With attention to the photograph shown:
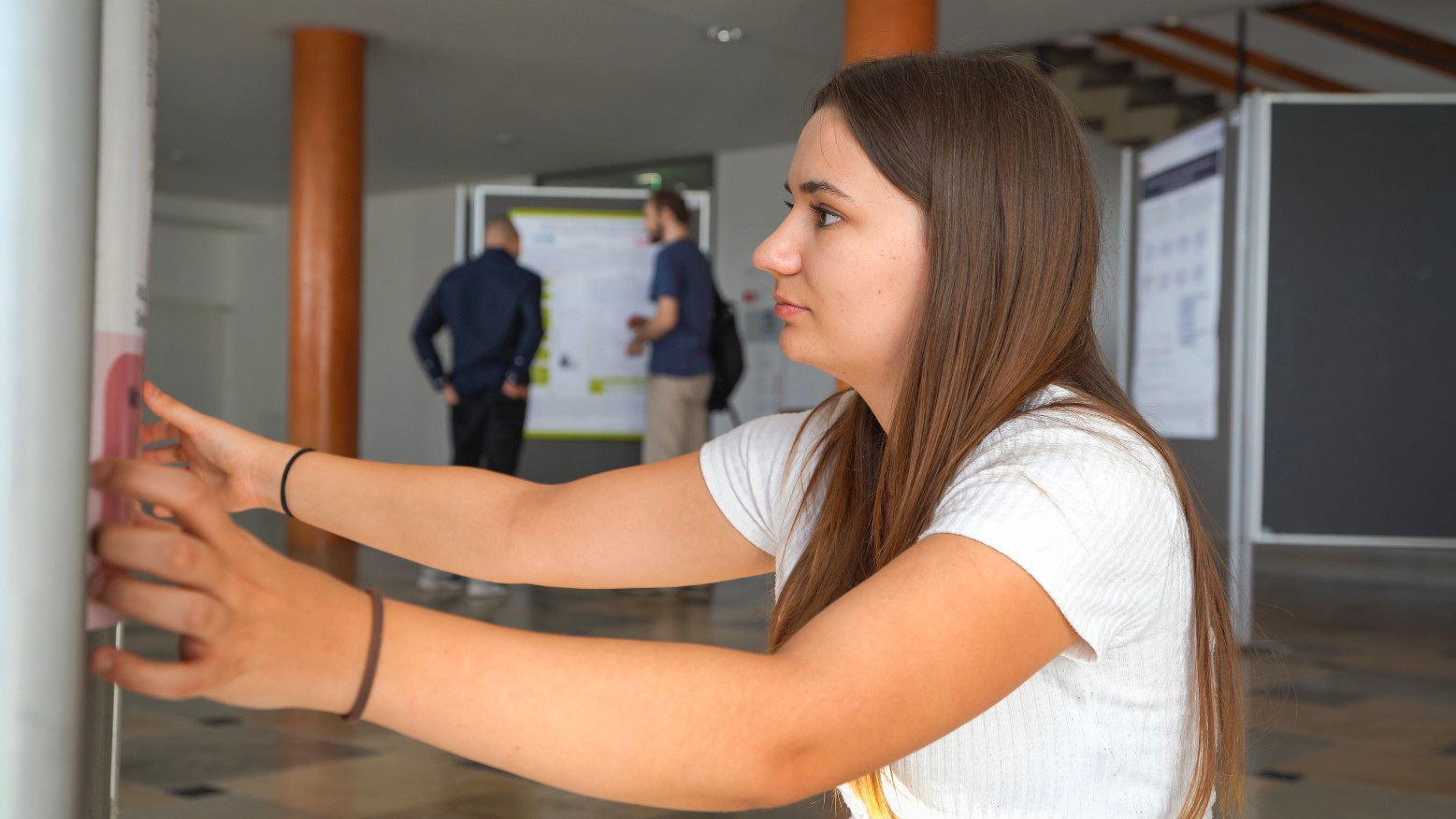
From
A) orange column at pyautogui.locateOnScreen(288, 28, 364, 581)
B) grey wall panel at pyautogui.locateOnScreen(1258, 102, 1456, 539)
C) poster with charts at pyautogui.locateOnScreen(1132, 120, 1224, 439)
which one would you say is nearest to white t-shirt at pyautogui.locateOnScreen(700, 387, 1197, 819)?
poster with charts at pyautogui.locateOnScreen(1132, 120, 1224, 439)

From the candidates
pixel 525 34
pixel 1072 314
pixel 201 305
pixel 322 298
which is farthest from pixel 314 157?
pixel 201 305

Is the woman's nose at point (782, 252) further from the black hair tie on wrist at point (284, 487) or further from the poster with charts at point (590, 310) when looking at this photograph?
the poster with charts at point (590, 310)

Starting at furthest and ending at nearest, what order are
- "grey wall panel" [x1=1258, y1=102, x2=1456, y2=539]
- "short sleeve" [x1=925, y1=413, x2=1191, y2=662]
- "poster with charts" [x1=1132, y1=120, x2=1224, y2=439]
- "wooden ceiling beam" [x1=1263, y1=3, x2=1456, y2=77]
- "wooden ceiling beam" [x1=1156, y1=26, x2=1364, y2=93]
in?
"wooden ceiling beam" [x1=1156, y1=26, x2=1364, y2=93]
"wooden ceiling beam" [x1=1263, y1=3, x2=1456, y2=77]
"poster with charts" [x1=1132, y1=120, x2=1224, y2=439]
"grey wall panel" [x1=1258, y1=102, x2=1456, y2=539]
"short sleeve" [x1=925, y1=413, x2=1191, y2=662]

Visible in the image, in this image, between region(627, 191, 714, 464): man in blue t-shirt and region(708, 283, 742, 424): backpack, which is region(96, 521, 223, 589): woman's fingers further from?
region(708, 283, 742, 424): backpack

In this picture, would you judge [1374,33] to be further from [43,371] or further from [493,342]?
[43,371]

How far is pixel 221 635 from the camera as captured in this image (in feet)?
1.78

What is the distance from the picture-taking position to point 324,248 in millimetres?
7824

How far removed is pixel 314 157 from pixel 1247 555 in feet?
18.7

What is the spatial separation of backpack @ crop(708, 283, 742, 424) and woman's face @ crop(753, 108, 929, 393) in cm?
504

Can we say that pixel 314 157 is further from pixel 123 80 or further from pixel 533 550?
pixel 123 80

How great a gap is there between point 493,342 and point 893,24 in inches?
93.5

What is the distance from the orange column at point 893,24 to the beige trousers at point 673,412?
1713 mm

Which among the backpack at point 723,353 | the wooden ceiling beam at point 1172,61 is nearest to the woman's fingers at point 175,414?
the backpack at point 723,353

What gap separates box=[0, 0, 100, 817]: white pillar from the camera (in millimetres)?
491
